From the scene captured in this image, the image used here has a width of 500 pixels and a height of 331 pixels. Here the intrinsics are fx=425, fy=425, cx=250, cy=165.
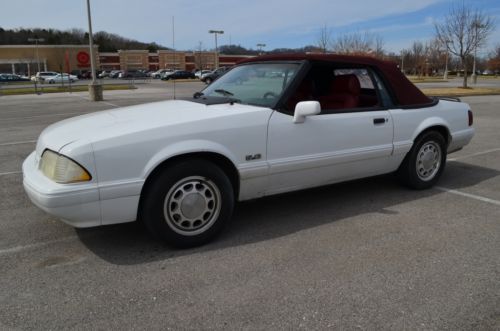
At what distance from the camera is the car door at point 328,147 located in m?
3.85

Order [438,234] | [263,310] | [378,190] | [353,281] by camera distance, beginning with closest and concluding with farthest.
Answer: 1. [263,310]
2. [353,281]
3. [438,234]
4. [378,190]

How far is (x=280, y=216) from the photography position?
4.33m

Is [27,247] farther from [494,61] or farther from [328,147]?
[494,61]

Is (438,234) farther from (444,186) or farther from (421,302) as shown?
(444,186)

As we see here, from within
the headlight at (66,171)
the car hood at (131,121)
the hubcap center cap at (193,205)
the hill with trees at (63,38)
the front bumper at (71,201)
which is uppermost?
the hill with trees at (63,38)

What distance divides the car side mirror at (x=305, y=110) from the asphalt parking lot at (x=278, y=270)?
103cm

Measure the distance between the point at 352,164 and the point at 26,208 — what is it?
138 inches

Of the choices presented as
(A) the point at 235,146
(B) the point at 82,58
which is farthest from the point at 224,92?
(B) the point at 82,58

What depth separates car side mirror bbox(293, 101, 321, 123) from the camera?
3709mm

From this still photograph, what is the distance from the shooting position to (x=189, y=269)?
3.19 meters

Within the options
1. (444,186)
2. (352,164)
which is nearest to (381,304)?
(352,164)

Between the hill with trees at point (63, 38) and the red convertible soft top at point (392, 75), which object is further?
the hill with trees at point (63, 38)

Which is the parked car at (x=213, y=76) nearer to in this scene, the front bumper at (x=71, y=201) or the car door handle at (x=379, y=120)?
the car door handle at (x=379, y=120)

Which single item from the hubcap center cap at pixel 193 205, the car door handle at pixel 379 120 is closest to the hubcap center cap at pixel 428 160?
the car door handle at pixel 379 120
